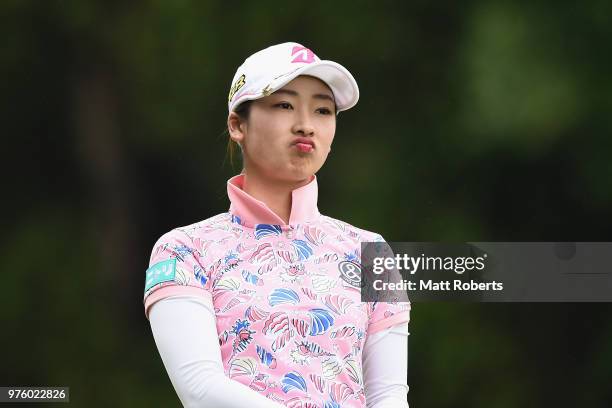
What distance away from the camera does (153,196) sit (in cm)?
407

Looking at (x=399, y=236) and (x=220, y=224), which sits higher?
(x=399, y=236)

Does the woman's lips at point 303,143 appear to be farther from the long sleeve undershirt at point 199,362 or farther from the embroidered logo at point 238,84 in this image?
the long sleeve undershirt at point 199,362

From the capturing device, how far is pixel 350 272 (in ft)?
5.54

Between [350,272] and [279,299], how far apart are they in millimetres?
118

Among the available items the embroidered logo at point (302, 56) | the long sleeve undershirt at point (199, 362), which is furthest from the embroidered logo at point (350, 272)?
the embroidered logo at point (302, 56)

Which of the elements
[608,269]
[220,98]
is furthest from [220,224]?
[220,98]

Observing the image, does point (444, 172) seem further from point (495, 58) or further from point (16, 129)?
point (16, 129)

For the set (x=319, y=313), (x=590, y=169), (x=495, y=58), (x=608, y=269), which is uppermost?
(x=495, y=58)

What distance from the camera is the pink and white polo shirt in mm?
1595

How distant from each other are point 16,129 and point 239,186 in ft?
7.33

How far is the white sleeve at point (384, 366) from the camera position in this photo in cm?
168

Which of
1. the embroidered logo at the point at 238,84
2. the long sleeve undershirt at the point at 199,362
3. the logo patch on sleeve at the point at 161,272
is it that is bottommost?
the long sleeve undershirt at the point at 199,362
